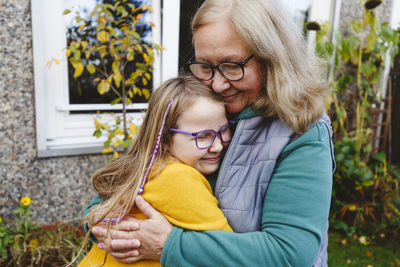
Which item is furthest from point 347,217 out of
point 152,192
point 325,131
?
point 152,192

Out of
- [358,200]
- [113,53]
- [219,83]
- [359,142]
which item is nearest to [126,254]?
[219,83]

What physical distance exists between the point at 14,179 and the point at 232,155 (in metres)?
2.31

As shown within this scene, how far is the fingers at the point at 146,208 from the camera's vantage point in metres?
1.24

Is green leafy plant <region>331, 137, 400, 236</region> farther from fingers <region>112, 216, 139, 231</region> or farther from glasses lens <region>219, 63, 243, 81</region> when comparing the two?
fingers <region>112, 216, 139, 231</region>

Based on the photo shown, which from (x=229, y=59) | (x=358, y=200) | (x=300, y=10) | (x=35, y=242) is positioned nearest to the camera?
(x=229, y=59)

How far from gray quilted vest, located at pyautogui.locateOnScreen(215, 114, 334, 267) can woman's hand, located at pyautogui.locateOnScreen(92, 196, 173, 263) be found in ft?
0.86

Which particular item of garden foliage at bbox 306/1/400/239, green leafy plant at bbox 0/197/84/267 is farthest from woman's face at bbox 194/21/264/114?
garden foliage at bbox 306/1/400/239

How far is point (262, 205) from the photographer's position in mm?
1222

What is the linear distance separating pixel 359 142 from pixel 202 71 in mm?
3370

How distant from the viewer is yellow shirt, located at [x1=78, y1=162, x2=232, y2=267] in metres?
1.18

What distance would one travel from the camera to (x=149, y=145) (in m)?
1.40

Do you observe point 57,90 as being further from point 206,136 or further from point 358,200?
point 358,200

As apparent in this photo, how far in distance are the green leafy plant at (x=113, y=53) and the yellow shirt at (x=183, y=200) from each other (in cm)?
146

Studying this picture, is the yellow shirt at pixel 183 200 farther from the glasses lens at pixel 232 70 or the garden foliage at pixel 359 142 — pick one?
the garden foliage at pixel 359 142
